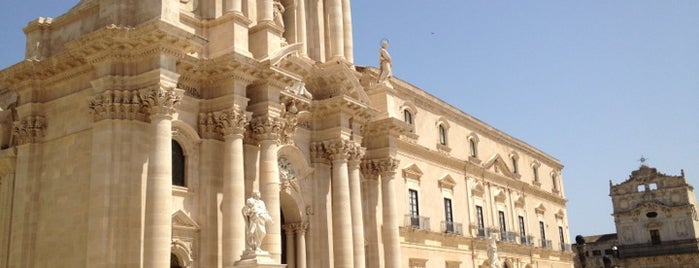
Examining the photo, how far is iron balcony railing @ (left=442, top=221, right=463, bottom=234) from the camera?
3123 cm

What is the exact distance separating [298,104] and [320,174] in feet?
8.29

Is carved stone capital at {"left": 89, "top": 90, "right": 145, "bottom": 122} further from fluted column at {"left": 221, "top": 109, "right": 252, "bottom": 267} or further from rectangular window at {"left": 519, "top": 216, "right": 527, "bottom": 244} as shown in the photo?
rectangular window at {"left": 519, "top": 216, "right": 527, "bottom": 244}

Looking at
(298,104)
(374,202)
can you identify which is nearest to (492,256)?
(374,202)

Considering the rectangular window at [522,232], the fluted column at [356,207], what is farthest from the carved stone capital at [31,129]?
the rectangular window at [522,232]

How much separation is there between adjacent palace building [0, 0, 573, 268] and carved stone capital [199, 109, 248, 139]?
38 mm

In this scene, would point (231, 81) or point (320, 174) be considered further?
point (320, 174)

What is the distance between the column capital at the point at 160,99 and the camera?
16.7m

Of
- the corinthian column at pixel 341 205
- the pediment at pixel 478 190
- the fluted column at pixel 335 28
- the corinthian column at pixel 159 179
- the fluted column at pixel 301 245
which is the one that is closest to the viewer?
the corinthian column at pixel 159 179

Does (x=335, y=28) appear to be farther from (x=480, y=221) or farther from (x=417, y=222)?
(x=480, y=221)

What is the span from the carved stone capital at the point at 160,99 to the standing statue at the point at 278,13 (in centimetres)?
666

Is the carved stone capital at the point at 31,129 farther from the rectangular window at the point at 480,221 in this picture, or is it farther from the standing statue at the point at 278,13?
the rectangular window at the point at 480,221

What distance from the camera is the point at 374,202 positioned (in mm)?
25641

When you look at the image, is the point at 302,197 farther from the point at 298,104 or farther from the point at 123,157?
the point at 123,157

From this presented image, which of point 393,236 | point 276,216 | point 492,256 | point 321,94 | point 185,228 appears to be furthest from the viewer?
point 492,256
